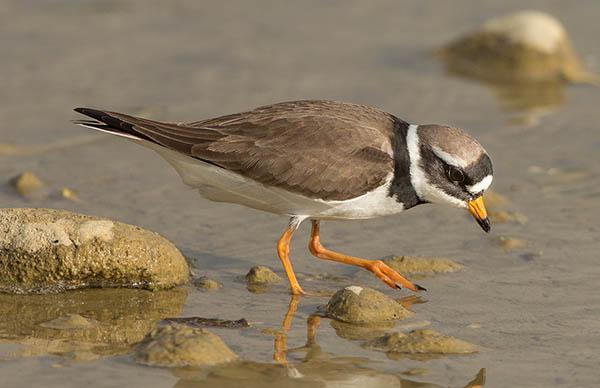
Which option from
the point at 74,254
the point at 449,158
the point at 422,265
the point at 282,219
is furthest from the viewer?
the point at 282,219

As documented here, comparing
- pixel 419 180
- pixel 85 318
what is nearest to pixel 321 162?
pixel 419 180

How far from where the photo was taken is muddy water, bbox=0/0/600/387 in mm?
7426

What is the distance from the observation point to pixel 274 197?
8906mm

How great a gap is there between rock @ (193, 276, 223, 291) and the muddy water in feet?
0.33

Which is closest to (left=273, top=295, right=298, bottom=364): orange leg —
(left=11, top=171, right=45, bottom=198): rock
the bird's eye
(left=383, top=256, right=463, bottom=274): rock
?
(left=383, top=256, right=463, bottom=274): rock

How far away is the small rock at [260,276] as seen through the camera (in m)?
8.97

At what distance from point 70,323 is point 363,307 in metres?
1.98

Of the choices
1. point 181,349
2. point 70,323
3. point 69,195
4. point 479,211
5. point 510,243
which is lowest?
point 70,323

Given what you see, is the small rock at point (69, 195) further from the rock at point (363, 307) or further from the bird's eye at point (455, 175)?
the bird's eye at point (455, 175)

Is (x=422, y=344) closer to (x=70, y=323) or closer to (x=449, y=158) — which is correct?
(x=449, y=158)

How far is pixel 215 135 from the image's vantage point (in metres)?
8.98

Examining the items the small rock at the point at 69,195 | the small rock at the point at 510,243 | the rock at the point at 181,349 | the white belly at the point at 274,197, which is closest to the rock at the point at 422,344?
the rock at the point at 181,349

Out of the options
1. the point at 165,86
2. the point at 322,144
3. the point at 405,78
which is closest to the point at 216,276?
the point at 322,144

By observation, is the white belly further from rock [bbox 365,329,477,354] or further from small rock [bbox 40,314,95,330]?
small rock [bbox 40,314,95,330]
